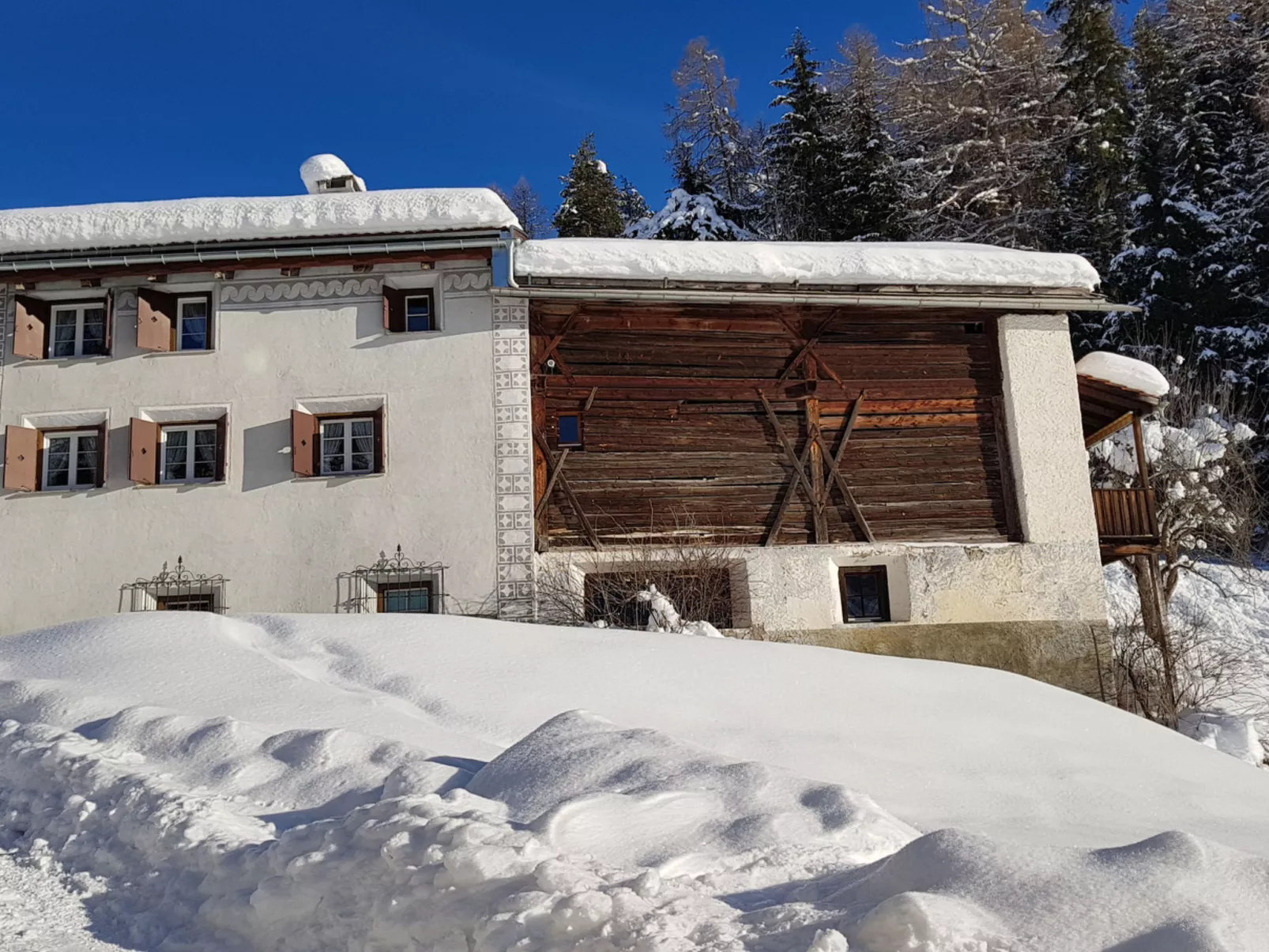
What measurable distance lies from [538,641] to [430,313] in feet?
22.8

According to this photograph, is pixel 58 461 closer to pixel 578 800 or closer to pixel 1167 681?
pixel 578 800

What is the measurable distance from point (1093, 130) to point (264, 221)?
72.8 ft

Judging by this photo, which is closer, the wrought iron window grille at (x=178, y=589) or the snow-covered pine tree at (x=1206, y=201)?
the wrought iron window grille at (x=178, y=589)

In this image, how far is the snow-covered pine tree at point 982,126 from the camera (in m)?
27.6

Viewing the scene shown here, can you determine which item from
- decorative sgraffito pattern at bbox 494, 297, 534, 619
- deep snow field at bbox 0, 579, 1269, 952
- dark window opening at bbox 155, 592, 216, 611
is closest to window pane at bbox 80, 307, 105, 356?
dark window opening at bbox 155, 592, 216, 611

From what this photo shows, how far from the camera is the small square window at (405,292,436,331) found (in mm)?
14195

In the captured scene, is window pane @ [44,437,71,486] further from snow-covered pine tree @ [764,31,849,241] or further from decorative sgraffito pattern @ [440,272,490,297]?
snow-covered pine tree @ [764,31,849,241]

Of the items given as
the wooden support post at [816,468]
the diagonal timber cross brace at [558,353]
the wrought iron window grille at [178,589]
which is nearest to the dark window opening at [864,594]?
the wooden support post at [816,468]

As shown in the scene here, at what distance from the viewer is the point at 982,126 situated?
97.8 ft

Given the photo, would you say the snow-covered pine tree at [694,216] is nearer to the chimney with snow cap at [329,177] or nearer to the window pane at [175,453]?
the chimney with snow cap at [329,177]

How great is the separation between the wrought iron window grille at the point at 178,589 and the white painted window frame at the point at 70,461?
1.50m

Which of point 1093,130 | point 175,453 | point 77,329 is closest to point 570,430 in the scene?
point 175,453

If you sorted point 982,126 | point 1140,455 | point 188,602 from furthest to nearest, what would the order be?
point 982,126 < point 1140,455 < point 188,602

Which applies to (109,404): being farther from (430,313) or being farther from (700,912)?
(700,912)
